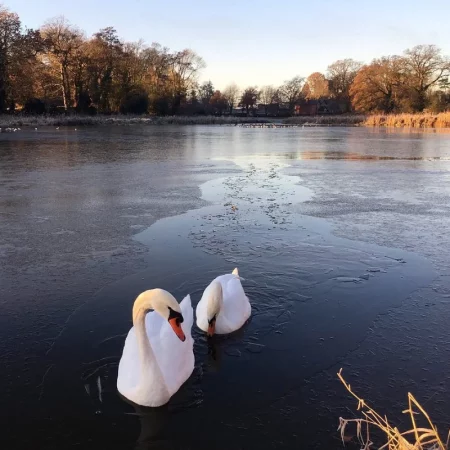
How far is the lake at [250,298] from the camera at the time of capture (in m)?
3.13

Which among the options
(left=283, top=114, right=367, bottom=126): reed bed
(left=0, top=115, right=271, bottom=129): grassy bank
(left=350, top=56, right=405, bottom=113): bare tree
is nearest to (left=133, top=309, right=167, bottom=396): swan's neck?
(left=0, top=115, right=271, bottom=129): grassy bank

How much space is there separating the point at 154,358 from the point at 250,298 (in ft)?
6.37

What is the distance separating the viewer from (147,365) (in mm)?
3299

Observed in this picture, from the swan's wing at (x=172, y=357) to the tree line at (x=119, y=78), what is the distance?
49.5 m

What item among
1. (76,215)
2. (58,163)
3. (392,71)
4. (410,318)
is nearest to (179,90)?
(392,71)

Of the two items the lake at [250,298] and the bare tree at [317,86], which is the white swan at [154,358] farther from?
the bare tree at [317,86]

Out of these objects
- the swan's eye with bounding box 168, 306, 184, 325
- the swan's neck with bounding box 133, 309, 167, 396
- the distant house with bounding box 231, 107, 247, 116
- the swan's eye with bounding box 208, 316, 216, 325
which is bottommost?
the swan's eye with bounding box 208, 316, 216, 325

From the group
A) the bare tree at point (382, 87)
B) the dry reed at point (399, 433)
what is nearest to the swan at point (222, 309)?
the dry reed at point (399, 433)

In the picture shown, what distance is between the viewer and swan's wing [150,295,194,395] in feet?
11.1

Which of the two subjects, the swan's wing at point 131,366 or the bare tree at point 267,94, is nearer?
the swan's wing at point 131,366

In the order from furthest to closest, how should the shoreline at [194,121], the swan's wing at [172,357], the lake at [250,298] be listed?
the shoreline at [194,121], the swan's wing at [172,357], the lake at [250,298]

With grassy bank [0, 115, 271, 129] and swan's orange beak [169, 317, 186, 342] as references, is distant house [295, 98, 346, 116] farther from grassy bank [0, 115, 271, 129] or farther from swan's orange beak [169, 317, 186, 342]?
swan's orange beak [169, 317, 186, 342]

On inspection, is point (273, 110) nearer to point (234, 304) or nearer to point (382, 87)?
point (382, 87)

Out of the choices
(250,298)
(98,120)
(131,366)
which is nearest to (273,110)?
(98,120)
